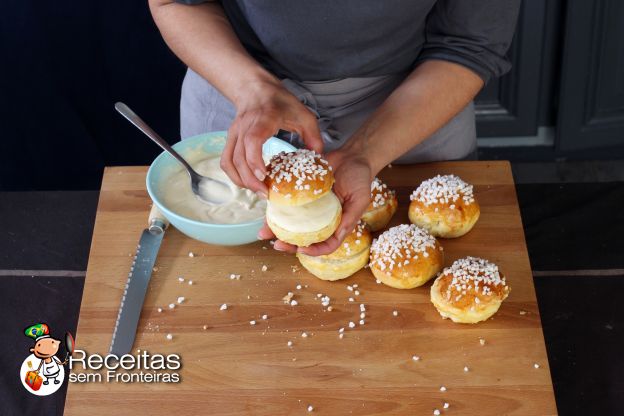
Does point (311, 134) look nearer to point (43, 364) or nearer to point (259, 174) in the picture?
point (259, 174)

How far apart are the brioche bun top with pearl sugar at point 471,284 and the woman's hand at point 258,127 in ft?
1.12

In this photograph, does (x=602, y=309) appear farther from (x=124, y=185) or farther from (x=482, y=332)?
(x=124, y=185)

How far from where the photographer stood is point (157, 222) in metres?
1.53

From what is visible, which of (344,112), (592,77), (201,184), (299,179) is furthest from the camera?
(592,77)

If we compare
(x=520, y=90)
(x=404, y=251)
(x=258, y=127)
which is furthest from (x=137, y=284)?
(x=520, y=90)

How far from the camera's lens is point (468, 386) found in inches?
49.8

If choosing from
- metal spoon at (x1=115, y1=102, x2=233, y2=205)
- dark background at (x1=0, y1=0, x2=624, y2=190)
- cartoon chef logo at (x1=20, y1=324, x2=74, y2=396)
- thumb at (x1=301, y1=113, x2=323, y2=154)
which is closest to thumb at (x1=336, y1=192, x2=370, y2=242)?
thumb at (x1=301, y1=113, x2=323, y2=154)

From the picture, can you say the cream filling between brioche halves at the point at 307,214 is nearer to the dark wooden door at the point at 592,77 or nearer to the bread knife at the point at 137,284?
the bread knife at the point at 137,284

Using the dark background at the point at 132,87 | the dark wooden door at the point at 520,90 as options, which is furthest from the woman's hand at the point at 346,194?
the dark wooden door at the point at 520,90

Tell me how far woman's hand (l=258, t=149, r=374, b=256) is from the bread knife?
0.25 metres

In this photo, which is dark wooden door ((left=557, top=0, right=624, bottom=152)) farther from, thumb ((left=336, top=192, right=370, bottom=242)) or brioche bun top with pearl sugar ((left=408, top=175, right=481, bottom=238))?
thumb ((left=336, top=192, right=370, bottom=242))

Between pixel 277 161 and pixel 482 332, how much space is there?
0.48 metres

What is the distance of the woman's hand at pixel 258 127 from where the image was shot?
128 centimetres

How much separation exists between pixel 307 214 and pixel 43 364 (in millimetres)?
655
